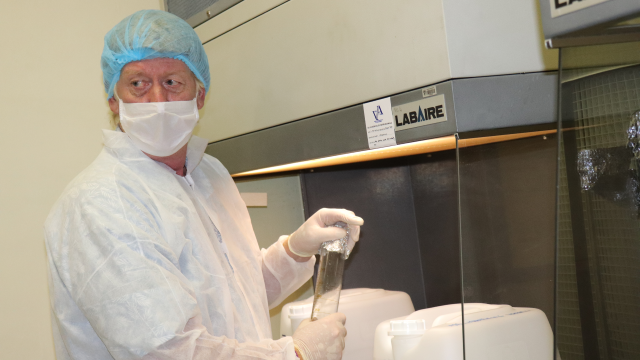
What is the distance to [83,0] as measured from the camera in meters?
1.59

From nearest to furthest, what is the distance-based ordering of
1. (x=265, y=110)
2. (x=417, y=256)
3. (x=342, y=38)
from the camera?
1. (x=342, y=38)
2. (x=265, y=110)
3. (x=417, y=256)

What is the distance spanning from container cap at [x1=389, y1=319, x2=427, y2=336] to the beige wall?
0.98m

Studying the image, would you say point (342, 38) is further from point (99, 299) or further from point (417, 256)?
point (417, 256)

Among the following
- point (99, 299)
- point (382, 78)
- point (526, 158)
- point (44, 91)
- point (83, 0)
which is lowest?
point (99, 299)

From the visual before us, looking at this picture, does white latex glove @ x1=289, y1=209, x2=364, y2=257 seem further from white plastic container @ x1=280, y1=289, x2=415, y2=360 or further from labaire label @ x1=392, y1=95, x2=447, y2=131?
labaire label @ x1=392, y1=95, x2=447, y2=131

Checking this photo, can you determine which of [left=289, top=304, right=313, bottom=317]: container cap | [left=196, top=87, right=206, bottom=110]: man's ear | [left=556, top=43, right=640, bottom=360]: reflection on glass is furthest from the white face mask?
[left=556, top=43, right=640, bottom=360]: reflection on glass

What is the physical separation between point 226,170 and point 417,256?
2.09 feet

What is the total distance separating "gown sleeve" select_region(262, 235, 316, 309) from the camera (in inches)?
52.1

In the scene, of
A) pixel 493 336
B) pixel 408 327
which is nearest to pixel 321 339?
pixel 408 327

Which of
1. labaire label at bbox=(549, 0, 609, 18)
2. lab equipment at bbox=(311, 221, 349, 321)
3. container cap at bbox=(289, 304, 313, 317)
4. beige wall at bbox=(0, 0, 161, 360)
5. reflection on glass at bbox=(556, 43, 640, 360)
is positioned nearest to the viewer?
labaire label at bbox=(549, 0, 609, 18)

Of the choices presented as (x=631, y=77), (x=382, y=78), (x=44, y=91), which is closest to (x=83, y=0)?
(x=44, y=91)

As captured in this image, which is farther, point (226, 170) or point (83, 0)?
point (83, 0)

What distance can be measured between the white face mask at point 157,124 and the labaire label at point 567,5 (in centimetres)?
72

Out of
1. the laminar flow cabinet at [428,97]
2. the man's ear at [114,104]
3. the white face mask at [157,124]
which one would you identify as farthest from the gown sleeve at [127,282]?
the laminar flow cabinet at [428,97]
